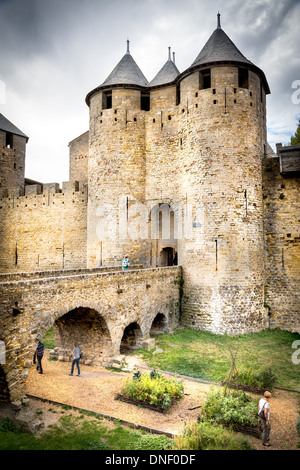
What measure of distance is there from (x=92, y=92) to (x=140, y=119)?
3355 millimetres

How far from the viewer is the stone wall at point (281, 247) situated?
14.2 meters

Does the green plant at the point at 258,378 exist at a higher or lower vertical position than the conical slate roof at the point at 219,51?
lower

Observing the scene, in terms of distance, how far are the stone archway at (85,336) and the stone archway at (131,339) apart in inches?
65.5

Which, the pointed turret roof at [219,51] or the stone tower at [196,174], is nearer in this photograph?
the stone tower at [196,174]

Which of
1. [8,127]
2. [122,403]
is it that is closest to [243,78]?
[122,403]

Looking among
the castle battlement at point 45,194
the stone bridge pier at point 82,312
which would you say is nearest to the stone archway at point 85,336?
the stone bridge pier at point 82,312

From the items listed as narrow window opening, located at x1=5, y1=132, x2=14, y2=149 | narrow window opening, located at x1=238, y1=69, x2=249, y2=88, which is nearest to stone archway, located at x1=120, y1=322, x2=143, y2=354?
narrow window opening, located at x1=238, y1=69, x2=249, y2=88

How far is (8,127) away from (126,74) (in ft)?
35.9

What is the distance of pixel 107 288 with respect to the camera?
32.3 feet

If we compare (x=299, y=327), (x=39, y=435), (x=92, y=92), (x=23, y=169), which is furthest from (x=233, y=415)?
(x=23, y=169)

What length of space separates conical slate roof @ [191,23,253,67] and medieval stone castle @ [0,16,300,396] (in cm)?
8

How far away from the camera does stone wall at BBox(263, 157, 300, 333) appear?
14.2m

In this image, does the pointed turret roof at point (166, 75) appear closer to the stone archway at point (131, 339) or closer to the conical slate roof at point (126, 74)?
the conical slate roof at point (126, 74)
